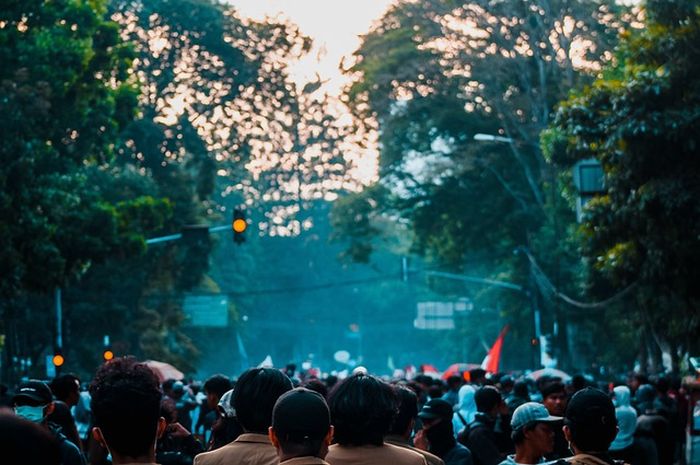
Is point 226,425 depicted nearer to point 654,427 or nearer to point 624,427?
point 624,427

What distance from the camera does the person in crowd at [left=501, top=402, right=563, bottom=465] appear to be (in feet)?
24.5

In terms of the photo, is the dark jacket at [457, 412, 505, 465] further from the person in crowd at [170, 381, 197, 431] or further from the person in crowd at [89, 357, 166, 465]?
the person in crowd at [89, 357, 166, 465]

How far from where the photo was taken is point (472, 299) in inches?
3575

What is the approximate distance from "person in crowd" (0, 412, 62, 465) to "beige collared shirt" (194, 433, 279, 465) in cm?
307

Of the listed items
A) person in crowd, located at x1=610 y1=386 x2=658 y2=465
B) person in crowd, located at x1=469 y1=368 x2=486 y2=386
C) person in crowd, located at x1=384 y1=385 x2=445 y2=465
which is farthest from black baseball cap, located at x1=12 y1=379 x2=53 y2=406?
person in crowd, located at x1=469 y1=368 x2=486 y2=386

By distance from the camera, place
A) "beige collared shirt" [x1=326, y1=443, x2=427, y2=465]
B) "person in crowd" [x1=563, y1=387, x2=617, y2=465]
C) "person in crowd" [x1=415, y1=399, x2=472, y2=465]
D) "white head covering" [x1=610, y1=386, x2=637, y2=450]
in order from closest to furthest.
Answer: "beige collared shirt" [x1=326, y1=443, x2=427, y2=465] < "person in crowd" [x1=563, y1=387, x2=617, y2=465] < "person in crowd" [x1=415, y1=399, x2=472, y2=465] < "white head covering" [x1=610, y1=386, x2=637, y2=450]

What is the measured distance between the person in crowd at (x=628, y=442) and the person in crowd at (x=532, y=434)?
17.0 ft

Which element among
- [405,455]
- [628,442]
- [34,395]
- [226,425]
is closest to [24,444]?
[405,455]

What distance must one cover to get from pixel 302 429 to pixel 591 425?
1539 millimetres

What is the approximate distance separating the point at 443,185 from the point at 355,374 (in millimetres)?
42536

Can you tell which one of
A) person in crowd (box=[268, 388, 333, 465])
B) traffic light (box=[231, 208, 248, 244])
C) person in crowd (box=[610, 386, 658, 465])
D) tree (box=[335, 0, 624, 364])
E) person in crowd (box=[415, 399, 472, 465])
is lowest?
person in crowd (box=[610, 386, 658, 465])

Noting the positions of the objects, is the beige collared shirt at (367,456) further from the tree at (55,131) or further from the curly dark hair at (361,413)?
the tree at (55,131)

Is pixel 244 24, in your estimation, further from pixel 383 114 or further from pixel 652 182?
pixel 652 182

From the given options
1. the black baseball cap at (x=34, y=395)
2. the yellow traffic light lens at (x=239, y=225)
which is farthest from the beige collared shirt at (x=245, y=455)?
the yellow traffic light lens at (x=239, y=225)
